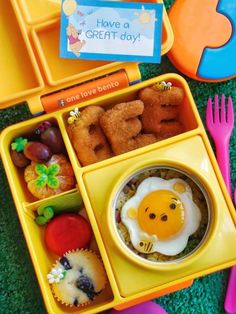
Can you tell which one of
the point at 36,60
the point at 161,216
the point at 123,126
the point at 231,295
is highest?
the point at 36,60

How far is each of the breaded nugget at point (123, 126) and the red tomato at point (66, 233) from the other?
0.15 metres

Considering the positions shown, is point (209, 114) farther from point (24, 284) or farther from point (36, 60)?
point (24, 284)

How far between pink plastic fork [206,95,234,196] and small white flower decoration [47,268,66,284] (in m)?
0.35

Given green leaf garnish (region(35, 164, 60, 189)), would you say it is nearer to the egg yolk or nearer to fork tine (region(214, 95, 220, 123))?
the egg yolk

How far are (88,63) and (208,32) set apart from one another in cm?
26

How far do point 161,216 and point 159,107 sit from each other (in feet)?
0.71

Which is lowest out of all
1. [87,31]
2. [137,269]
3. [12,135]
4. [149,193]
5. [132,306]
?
[132,306]

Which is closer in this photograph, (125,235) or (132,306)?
(125,235)

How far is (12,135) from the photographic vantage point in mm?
949

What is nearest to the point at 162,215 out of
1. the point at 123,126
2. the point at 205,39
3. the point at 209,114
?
the point at 123,126

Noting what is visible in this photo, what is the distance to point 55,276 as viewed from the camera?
920 millimetres

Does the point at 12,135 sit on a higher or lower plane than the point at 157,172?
higher

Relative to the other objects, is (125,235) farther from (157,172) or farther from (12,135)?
(12,135)

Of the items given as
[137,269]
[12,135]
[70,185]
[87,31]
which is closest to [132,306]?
[137,269]
